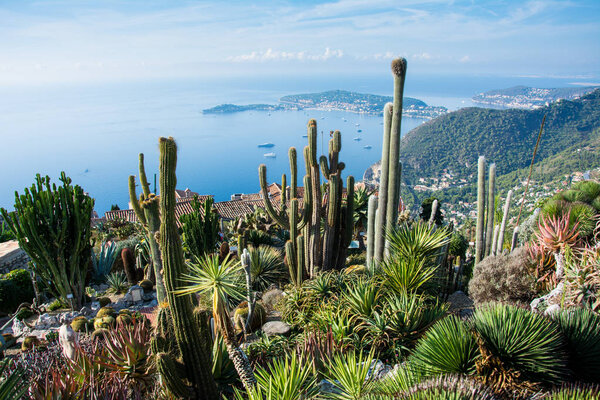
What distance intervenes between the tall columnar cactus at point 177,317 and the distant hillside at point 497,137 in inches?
1595

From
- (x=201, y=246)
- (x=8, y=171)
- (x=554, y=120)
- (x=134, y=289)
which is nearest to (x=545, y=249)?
(x=201, y=246)

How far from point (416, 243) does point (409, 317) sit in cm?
141

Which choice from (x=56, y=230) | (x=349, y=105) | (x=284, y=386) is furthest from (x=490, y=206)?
(x=349, y=105)

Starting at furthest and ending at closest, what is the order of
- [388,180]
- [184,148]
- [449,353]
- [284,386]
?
1. [184,148]
2. [388,180]
3. [449,353]
4. [284,386]

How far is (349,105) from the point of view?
6496 inches

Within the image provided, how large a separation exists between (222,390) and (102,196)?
295 ft

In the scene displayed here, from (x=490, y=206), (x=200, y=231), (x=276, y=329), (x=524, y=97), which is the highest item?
(x=524, y=97)

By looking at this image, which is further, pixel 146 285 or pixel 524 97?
pixel 524 97

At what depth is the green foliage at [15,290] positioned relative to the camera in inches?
409

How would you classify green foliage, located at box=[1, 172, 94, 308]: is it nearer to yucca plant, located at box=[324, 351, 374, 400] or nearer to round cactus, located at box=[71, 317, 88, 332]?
round cactus, located at box=[71, 317, 88, 332]

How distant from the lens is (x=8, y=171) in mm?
119438

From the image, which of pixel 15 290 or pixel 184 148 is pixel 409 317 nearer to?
pixel 15 290

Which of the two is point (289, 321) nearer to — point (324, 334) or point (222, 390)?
point (324, 334)

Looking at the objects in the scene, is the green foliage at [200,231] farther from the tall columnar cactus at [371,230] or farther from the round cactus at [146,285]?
the tall columnar cactus at [371,230]
